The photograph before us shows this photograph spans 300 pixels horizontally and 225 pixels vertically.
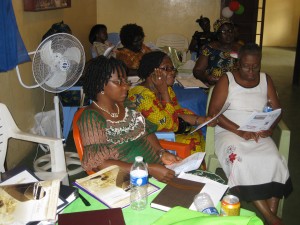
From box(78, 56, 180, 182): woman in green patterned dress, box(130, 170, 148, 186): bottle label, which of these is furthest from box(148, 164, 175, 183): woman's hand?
box(130, 170, 148, 186): bottle label

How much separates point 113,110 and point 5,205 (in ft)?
2.89

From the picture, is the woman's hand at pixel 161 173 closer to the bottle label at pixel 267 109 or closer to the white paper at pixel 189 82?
the bottle label at pixel 267 109

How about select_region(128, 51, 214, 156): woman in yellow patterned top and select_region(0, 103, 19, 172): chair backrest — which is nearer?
select_region(0, 103, 19, 172): chair backrest

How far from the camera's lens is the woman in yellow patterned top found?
2648mm

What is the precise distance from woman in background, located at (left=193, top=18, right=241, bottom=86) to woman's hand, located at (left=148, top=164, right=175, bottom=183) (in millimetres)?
2381

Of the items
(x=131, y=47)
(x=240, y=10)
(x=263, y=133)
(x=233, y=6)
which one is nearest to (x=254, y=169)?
(x=263, y=133)

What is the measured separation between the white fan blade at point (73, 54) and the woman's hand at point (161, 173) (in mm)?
1302

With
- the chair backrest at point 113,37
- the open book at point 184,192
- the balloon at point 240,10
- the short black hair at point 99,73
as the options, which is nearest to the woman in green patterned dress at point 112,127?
the short black hair at point 99,73

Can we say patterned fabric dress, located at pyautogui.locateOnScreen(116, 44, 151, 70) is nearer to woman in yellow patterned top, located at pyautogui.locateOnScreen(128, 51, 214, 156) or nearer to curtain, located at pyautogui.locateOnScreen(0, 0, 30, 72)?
woman in yellow patterned top, located at pyautogui.locateOnScreen(128, 51, 214, 156)

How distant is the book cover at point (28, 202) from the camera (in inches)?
51.8

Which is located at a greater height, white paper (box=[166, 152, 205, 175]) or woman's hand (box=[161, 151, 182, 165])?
white paper (box=[166, 152, 205, 175])

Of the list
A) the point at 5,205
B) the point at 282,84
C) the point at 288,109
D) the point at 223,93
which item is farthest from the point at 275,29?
the point at 5,205

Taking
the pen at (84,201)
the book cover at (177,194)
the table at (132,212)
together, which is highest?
the book cover at (177,194)

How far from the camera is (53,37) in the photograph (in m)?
2.57
